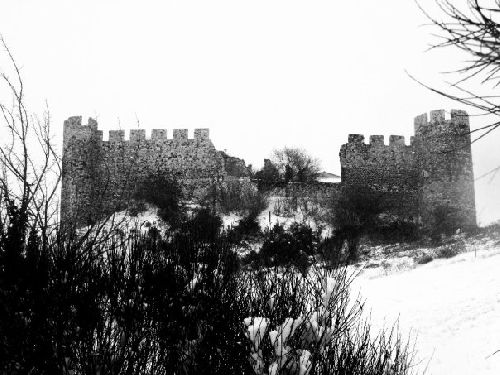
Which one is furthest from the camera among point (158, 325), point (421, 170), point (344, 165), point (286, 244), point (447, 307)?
point (344, 165)

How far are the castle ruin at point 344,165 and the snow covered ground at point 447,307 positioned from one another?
7.69 meters

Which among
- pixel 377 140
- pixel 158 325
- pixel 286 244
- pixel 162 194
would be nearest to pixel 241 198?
pixel 162 194

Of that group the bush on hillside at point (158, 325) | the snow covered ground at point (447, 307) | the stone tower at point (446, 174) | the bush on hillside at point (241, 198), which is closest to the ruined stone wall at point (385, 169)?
the stone tower at point (446, 174)

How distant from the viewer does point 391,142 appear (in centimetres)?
2392

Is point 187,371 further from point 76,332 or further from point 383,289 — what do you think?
point 383,289

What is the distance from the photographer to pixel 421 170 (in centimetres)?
2303

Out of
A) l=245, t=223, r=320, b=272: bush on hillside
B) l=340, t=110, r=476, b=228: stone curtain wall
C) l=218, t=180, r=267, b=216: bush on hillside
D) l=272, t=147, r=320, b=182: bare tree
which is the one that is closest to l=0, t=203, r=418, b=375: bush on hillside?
l=245, t=223, r=320, b=272: bush on hillside

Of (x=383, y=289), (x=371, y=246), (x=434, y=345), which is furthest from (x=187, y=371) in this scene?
(x=371, y=246)

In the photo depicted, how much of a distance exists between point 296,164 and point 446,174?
1279 centimetres

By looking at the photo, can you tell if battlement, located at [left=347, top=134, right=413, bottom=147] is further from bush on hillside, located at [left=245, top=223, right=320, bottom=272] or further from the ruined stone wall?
bush on hillside, located at [left=245, top=223, right=320, bottom=272]

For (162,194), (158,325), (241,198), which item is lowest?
(158,325)

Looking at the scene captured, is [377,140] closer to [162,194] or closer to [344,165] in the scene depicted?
[344,165]

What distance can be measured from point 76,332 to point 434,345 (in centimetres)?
696

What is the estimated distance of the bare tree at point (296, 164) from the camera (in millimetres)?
32188
